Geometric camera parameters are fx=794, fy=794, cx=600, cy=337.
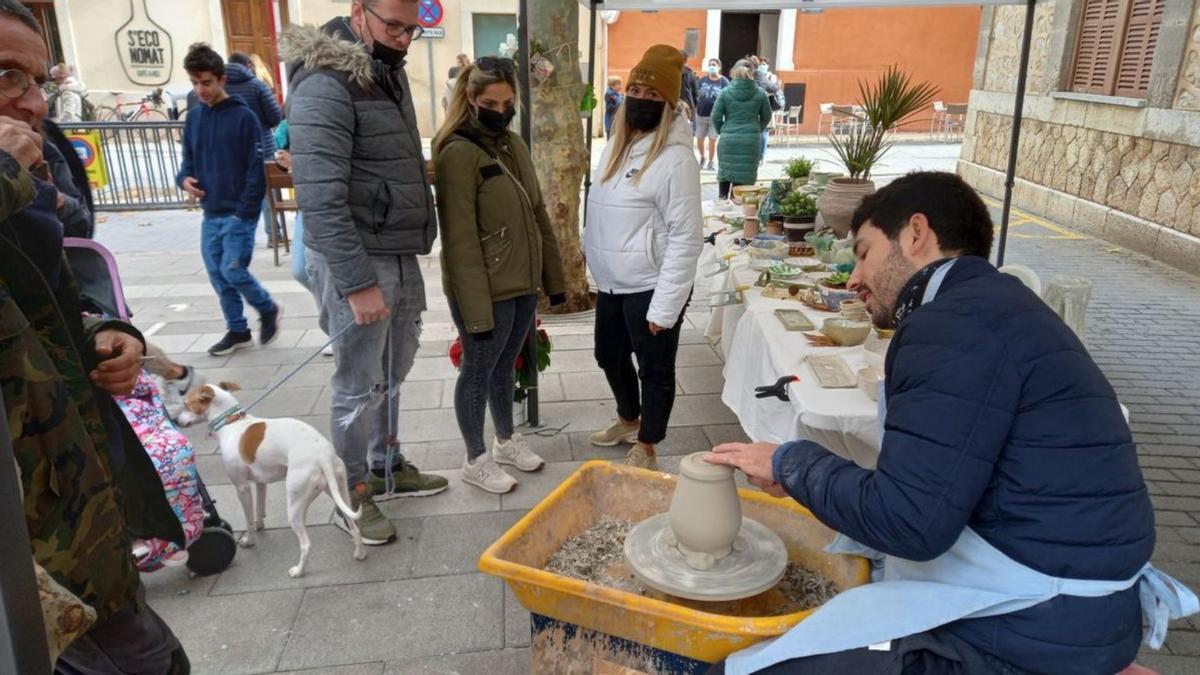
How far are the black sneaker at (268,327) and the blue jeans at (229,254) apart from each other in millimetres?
202

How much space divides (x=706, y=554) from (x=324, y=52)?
1999mm

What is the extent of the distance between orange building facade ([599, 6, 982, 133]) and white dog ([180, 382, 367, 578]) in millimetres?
16739

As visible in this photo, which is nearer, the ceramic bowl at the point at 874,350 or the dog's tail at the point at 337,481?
the ceramic bowl at the point at 874,350

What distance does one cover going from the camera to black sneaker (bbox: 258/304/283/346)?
5387 millimetres

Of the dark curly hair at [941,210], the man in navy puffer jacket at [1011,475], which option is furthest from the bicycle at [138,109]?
the man in navy puffer jacket at [1011,475]

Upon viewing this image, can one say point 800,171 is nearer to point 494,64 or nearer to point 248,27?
point 494,64

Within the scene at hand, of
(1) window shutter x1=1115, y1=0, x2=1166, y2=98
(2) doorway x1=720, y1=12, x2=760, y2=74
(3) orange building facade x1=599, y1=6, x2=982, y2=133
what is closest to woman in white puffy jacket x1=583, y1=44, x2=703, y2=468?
(1) window shutter x1=1115, y1=0, x2=1166, y2=98

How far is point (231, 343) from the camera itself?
5.30 metres

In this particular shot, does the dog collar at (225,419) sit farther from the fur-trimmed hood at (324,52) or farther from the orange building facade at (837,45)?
the orange building facade at (837,45)

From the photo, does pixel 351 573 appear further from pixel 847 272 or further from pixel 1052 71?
pixel 1052 71

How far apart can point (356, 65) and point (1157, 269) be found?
26.1 feet

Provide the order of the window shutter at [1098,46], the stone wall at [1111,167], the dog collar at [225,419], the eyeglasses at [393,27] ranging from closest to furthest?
the eyeglasses at [393,27], the dog collar at [225,419], the stone wall at [1111,167], the window shutter at [1098,46]

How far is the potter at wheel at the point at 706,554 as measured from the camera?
176 centimetres

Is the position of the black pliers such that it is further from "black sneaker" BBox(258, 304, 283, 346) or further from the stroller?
"black sneaker" BBox(258, 304, 283, 346)
